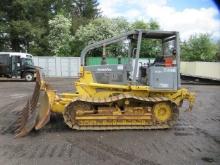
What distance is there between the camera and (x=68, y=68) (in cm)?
4650

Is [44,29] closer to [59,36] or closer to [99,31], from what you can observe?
[59,36]

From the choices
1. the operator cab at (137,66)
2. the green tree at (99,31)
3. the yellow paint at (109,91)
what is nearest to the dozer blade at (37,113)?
the yellow paint at (109,91)

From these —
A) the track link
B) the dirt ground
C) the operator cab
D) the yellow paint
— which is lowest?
the dirt ground

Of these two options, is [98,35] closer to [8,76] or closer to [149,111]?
[8,76]

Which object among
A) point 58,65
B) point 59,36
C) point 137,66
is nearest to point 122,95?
point 137,66

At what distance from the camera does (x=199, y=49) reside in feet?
205

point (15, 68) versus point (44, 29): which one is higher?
point (44, 29)

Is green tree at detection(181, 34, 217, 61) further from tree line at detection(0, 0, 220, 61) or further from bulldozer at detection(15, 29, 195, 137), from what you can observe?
bulldozer at detection(15, 29, 195, 137)

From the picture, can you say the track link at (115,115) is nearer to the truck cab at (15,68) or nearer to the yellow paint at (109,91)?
the yellow paint at (109,91)

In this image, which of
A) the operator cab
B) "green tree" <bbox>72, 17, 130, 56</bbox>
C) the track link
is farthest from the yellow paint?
"green tree" <bbox>72, 17, 130, 56</bbox>

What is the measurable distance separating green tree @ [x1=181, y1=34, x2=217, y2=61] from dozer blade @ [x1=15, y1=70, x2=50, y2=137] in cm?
5078

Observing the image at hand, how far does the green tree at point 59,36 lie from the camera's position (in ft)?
173

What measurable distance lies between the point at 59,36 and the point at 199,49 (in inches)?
769

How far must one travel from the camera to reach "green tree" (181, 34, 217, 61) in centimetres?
6172
